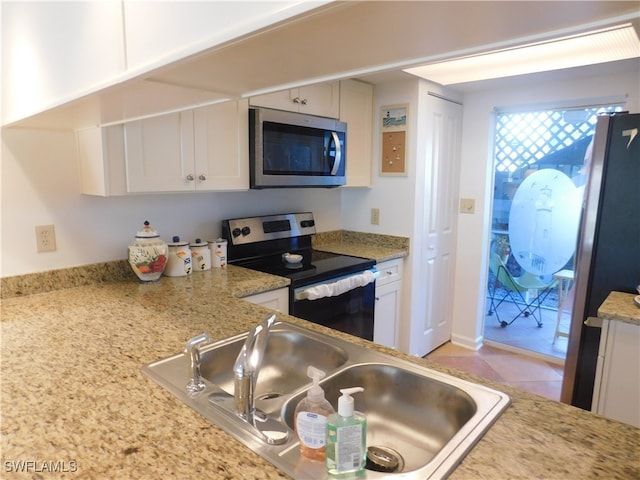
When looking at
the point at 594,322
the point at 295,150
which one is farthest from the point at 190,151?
the point at 594,322

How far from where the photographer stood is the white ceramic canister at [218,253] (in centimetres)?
227

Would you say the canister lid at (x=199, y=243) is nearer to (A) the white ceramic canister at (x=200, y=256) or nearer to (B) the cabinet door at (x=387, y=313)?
(A) the white ceramic canister at (x=200, y=256)

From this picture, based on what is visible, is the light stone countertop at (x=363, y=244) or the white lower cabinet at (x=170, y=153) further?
the light stone countertop at (x=363, y=244)

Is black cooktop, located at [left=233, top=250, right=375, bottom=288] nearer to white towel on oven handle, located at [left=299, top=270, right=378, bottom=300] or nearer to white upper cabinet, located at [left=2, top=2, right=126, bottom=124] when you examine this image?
white towel on oven handle, located at [left=299, top=270, right=378, bottom=300]

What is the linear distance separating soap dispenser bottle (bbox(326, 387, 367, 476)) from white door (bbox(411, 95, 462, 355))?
2390 mm

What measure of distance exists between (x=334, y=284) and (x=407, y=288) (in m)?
0.92

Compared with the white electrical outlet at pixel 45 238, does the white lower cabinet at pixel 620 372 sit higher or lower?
lower

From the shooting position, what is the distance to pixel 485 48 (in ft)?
2.21

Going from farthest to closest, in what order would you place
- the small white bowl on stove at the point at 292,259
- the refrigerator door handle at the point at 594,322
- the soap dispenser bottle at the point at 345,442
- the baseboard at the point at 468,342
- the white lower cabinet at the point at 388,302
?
the baseboard at the point at 468,342, the white lower cabinet at the point at 388,302, the small white bowl on stove at the point at 292,259, the refrigerator door handle at the point at 594,322, the soap dispenser bottle at the point at 345,442

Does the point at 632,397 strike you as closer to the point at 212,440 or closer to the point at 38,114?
the point at 212,440

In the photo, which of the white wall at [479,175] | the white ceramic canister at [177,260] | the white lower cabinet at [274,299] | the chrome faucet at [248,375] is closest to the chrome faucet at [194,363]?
the chrome faucet at [248,375]

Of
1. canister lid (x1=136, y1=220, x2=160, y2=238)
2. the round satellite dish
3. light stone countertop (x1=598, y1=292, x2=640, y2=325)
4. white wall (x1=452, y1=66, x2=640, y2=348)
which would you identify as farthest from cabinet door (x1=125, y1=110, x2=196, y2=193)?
the round satellite dish

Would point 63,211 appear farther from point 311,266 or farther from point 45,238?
point 311,266

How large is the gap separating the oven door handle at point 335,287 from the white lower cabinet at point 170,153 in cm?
66
